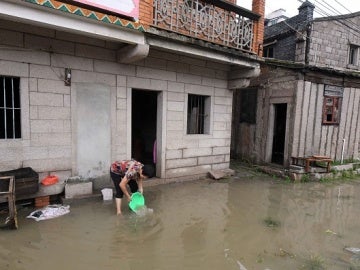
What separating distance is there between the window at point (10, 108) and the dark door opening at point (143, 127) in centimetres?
443

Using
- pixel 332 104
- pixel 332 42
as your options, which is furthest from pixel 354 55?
pixel 332 104

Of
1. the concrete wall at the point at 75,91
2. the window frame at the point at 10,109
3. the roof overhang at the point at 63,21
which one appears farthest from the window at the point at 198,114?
the window frame at the point at 10,109

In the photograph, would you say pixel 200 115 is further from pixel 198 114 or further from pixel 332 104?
pixel 332 104

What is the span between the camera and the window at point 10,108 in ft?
16.8

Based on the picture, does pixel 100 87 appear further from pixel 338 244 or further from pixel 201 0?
pixel 338 244

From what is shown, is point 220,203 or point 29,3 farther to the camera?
point 220,203

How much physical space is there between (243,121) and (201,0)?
6248 mm

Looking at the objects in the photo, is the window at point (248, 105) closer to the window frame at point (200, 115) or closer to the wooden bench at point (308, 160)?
the wooden bench at point (308, 160)

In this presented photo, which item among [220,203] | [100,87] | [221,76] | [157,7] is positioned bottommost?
[220,203]

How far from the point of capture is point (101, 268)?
133 inches

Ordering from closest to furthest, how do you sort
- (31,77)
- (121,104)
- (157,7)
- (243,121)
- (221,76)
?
1. (31,77)
2. (157,7)
3. (121,104)
4. (221,76)
5. (243,121)

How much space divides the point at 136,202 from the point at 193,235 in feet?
4.72

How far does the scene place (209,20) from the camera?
6.96 meters

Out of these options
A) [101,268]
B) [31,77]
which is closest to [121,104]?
[31,77]
